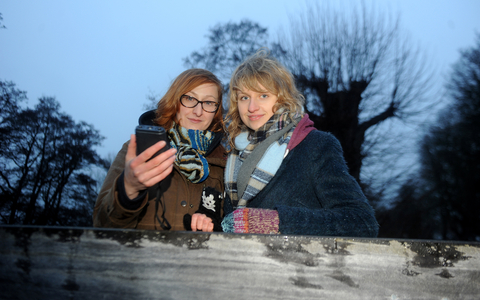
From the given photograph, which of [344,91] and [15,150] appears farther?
[344,91]

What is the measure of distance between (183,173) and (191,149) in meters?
0.18

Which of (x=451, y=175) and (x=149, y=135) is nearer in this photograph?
(x=149, y=135)

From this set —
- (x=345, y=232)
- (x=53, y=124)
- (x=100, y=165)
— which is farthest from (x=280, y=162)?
(x=100, y=165)

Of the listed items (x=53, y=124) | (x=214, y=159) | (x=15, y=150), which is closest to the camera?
(x=214, y=159)

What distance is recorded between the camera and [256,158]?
175 centimetres

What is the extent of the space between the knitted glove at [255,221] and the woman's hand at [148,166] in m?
0.34

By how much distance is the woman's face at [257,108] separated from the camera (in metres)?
1.86

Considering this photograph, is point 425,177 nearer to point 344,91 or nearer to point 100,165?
point 344,91

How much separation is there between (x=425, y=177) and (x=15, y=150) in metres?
11.5

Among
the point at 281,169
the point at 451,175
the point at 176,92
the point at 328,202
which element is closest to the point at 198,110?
the point at 176,92

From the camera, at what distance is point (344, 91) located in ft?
32.1

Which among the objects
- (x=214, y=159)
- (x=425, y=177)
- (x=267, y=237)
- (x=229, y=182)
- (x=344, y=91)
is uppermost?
(x=344, y=91)

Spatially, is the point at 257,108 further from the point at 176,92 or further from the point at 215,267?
the point at 215,267

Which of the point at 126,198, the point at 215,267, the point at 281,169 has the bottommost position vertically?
the point at 215,267
